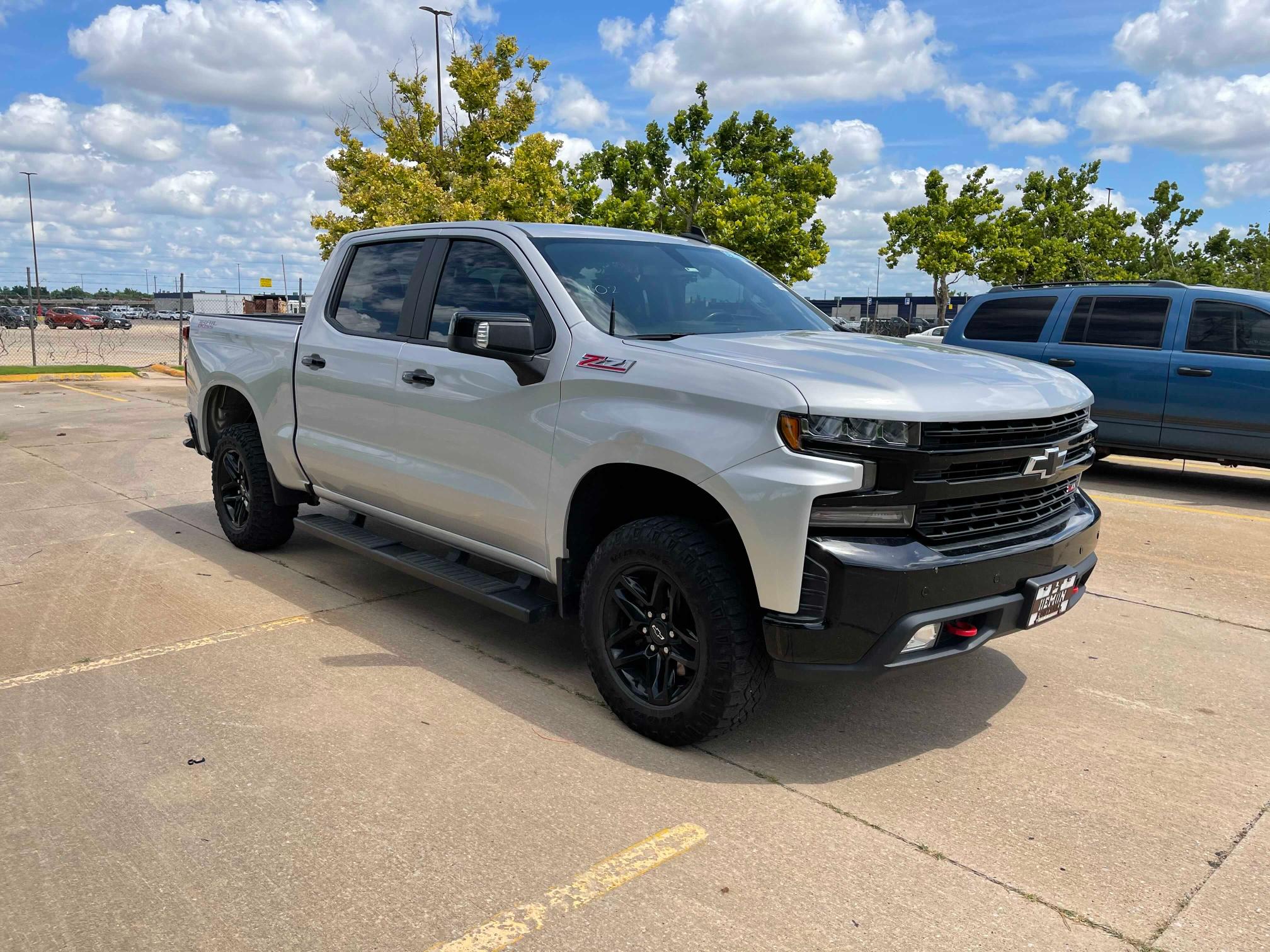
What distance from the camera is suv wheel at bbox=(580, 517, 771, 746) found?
3408mm

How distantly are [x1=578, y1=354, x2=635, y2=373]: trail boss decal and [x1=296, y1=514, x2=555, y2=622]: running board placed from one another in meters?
1.02

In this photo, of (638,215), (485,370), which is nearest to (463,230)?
(485,370)

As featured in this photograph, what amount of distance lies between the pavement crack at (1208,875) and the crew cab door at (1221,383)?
6570 millimetres

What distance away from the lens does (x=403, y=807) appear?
3.25 metres

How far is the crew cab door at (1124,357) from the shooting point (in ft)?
30.8

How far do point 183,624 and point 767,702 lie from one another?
2898 millimetres

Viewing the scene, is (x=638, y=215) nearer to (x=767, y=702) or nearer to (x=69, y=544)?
(x=69, y=544)

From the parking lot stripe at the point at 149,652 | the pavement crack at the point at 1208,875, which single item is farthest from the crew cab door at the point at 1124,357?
the parking lot stripe at the point at 149,652

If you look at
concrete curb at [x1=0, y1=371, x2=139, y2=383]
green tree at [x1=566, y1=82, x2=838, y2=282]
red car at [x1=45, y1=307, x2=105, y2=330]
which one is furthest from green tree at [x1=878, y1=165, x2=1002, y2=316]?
red car at [x1=45, y1=307, x2=105, y2=330]

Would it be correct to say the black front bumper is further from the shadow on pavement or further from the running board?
the running board

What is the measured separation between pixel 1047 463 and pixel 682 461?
4.36 ft

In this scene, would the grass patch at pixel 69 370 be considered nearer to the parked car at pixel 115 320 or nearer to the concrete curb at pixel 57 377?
the concrete curb at pixel 57 377

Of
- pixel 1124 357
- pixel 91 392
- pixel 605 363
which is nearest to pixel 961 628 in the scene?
pixel 605 363

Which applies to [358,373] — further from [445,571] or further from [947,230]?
[947,230]
